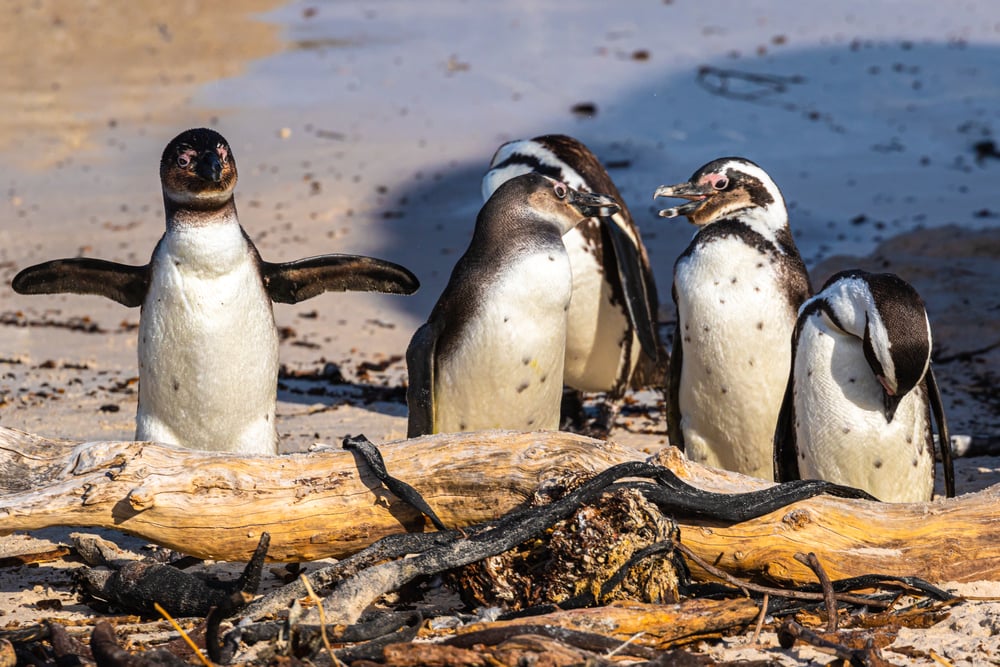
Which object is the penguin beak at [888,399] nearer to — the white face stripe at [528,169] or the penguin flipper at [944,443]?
the penguin flipper at [944,443]

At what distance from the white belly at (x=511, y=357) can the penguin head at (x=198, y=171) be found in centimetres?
90

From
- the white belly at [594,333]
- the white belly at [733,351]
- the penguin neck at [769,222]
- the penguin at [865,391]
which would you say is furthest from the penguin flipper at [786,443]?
the white belly at [594,333]

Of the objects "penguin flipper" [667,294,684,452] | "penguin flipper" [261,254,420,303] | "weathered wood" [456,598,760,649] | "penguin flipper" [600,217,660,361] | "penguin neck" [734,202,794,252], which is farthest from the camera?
"penguin flipper" [600,217,660,361]

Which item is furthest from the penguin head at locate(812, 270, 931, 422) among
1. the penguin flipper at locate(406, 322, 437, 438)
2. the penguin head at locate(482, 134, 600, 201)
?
the penguin head at locate(482, 134, 600, 201)

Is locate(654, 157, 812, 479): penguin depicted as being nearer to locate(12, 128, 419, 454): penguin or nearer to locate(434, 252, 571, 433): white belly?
locate(434, 252, 571, 433): white belly

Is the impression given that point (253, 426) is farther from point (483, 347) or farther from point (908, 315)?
point (908, 315)

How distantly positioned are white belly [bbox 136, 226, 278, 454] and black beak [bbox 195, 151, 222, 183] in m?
0.19

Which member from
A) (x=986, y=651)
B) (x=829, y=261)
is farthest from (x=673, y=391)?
(x=829, y=261)

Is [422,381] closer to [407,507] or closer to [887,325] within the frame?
[407,507]

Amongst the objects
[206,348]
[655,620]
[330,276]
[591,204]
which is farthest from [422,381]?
[655,620]

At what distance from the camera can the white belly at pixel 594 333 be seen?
16.9 ft

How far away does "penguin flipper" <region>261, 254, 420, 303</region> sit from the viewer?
395 centimetres

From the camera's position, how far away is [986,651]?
8.82 ft

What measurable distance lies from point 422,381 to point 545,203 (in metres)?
0.73
